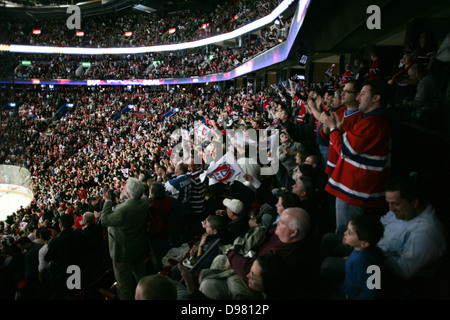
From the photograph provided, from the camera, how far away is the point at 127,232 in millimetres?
3408

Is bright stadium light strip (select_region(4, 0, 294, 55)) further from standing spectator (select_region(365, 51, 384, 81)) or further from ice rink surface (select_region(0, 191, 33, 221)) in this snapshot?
standing spectator (select_region(365, 51, 384, 81))

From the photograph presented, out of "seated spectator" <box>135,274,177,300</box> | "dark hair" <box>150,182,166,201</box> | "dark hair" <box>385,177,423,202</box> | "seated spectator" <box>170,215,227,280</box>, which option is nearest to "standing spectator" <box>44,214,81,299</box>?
"dark hair" <box>150,182,166,201</box>

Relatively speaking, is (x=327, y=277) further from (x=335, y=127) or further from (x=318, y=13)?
(x=318, y=13)

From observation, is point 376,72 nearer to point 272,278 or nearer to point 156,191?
point 156,191

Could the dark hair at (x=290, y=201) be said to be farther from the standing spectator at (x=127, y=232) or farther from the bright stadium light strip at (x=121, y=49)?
the bright stadium light strip at (x=121, y=49)

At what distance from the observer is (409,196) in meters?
2.01

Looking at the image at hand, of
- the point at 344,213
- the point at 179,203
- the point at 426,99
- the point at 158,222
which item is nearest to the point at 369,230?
the point at 344,213

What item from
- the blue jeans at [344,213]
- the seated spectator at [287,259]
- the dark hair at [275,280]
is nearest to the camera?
the dark hair at [275,280]

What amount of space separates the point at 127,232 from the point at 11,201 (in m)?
17.5

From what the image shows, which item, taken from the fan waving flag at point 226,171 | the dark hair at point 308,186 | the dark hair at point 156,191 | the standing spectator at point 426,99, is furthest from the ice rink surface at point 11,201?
the standing spectator at point 426,99

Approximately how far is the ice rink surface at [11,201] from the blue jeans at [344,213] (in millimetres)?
17554

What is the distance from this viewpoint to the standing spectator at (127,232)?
3.31 meters
